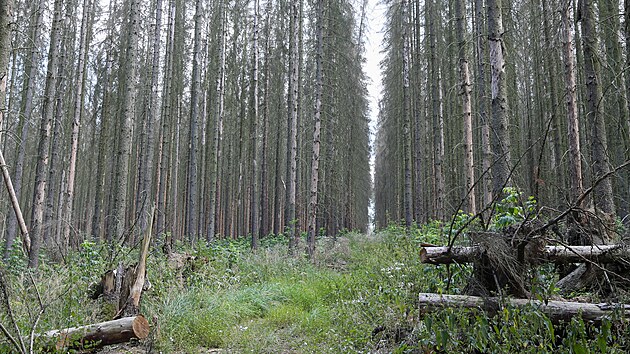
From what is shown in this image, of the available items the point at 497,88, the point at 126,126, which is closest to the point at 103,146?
the point at 126,126

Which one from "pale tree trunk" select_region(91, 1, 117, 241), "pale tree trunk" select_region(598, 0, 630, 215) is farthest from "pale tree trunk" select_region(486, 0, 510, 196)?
"pale tree trunk" select_region(91, 1, 117, 241)

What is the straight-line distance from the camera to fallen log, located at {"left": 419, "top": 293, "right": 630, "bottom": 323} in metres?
3.58

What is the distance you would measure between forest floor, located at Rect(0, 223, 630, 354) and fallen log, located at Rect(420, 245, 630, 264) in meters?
0.28

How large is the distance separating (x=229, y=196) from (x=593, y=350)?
23572 mm

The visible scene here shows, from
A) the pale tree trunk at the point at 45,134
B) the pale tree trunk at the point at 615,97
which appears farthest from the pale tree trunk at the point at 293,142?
the pale tree trunk at the point at 615,97

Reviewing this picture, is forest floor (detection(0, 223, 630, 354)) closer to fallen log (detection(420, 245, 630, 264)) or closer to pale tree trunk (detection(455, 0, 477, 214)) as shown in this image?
fallen log (detection(420, 245, 630, 264))

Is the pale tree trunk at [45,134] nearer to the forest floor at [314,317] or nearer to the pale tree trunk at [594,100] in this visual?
the forest floor at [314,317]

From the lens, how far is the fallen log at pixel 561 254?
400 cm

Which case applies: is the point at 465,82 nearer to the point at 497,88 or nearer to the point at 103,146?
the point at 497,88

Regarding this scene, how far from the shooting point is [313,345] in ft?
16.7

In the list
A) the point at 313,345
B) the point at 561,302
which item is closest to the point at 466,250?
the point at 561,302

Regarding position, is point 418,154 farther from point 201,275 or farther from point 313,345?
point 313,345

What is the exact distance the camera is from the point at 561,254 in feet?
13.6

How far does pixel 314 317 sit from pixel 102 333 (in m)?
2.84
